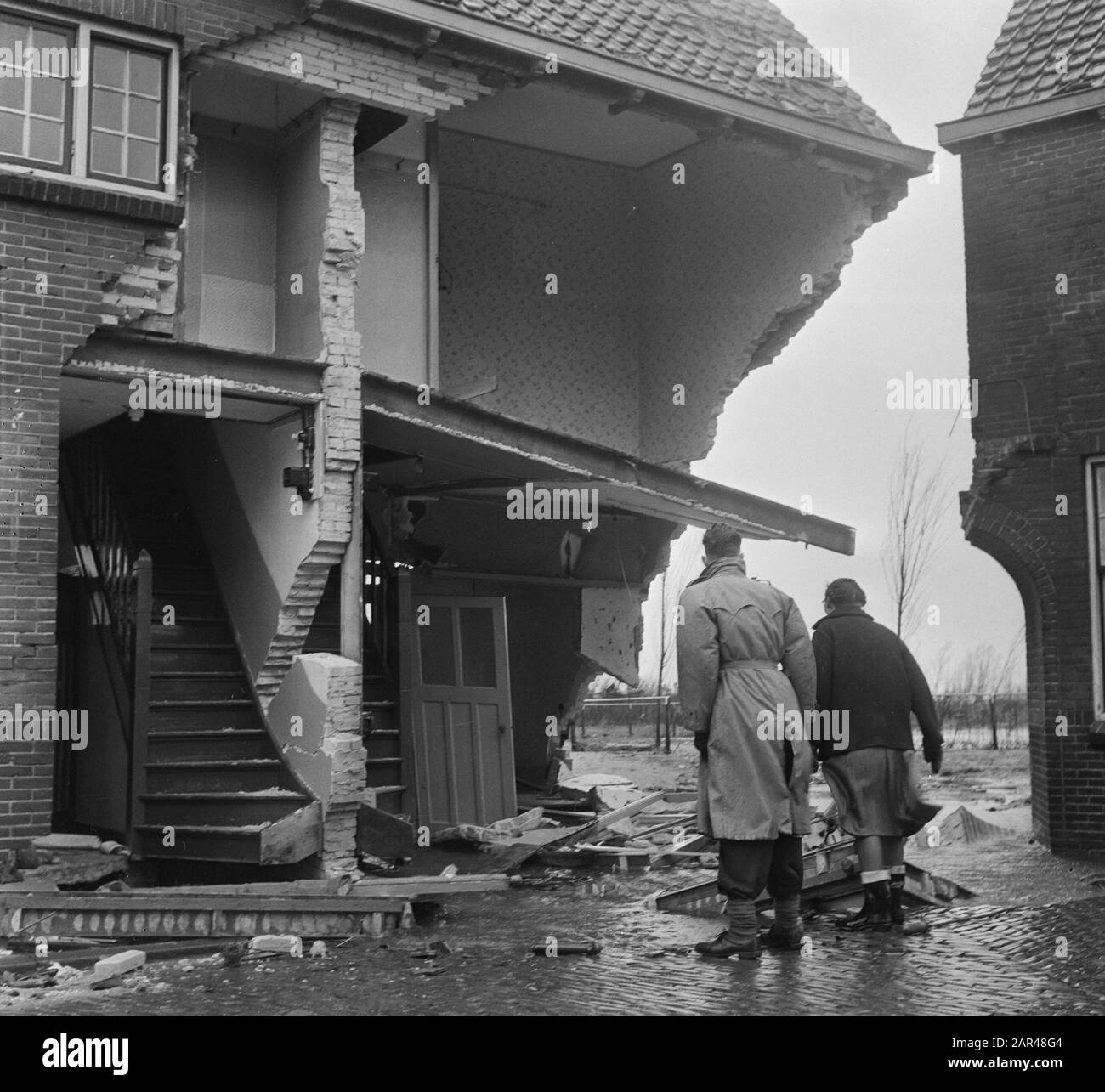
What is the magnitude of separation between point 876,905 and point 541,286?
8908 mm

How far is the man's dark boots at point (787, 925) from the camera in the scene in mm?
7418

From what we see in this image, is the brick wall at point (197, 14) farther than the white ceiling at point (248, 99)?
No

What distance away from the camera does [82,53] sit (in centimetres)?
945

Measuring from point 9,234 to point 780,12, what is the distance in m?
9.95

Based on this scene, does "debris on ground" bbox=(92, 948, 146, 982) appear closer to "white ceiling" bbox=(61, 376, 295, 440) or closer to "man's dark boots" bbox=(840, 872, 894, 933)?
"man's dark boots" bbox=(840, 872, 894, 933)

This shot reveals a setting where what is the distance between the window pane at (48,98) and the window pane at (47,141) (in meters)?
0.07

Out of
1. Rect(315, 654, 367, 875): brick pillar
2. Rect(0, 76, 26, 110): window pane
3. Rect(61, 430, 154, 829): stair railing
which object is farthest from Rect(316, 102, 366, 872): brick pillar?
Rect(0, 76, 26, 110): window pane

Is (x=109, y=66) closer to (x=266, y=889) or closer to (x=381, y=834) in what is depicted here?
(x=266, y=889)

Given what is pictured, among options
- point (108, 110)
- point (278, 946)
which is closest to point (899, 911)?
point (278, 946)

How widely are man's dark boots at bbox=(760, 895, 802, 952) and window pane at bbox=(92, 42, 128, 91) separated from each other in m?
6.92

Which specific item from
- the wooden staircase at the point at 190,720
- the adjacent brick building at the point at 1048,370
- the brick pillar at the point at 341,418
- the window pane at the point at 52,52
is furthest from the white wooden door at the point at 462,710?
the window pane at the point at 52,52

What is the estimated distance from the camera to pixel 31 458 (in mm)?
9133

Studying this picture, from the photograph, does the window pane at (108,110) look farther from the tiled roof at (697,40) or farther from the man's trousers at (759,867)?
the man's trousers at (759,867)
